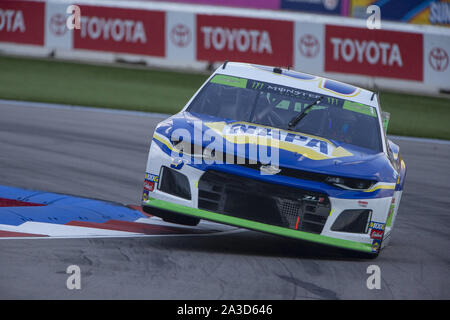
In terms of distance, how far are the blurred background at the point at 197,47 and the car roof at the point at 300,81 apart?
1246 cm

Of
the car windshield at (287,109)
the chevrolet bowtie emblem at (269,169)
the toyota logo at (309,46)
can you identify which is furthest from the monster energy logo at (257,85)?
the toyota logo at (309,46)

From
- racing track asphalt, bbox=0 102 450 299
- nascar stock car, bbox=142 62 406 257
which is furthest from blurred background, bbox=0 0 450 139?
nascar stock car, bbox=142 62 406 257

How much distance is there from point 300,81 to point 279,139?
1288mm

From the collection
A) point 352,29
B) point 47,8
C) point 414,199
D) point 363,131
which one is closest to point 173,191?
point 363,131

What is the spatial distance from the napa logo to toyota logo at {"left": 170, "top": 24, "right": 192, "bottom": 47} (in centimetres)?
1617

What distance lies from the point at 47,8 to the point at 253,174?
727 inches

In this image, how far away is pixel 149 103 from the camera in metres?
17.3

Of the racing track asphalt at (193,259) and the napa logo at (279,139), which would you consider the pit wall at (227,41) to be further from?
the napa logo at (279,139)

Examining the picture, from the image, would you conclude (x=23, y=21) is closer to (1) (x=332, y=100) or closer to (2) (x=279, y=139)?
(1) (x=332, y=100)

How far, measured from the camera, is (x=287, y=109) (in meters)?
7.12

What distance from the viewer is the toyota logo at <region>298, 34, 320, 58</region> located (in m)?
22.0

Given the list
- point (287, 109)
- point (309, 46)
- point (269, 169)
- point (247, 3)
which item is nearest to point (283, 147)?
point (269, 169)

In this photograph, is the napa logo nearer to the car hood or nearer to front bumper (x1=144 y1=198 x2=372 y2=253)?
the car hood

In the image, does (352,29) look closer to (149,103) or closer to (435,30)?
(435,30)
